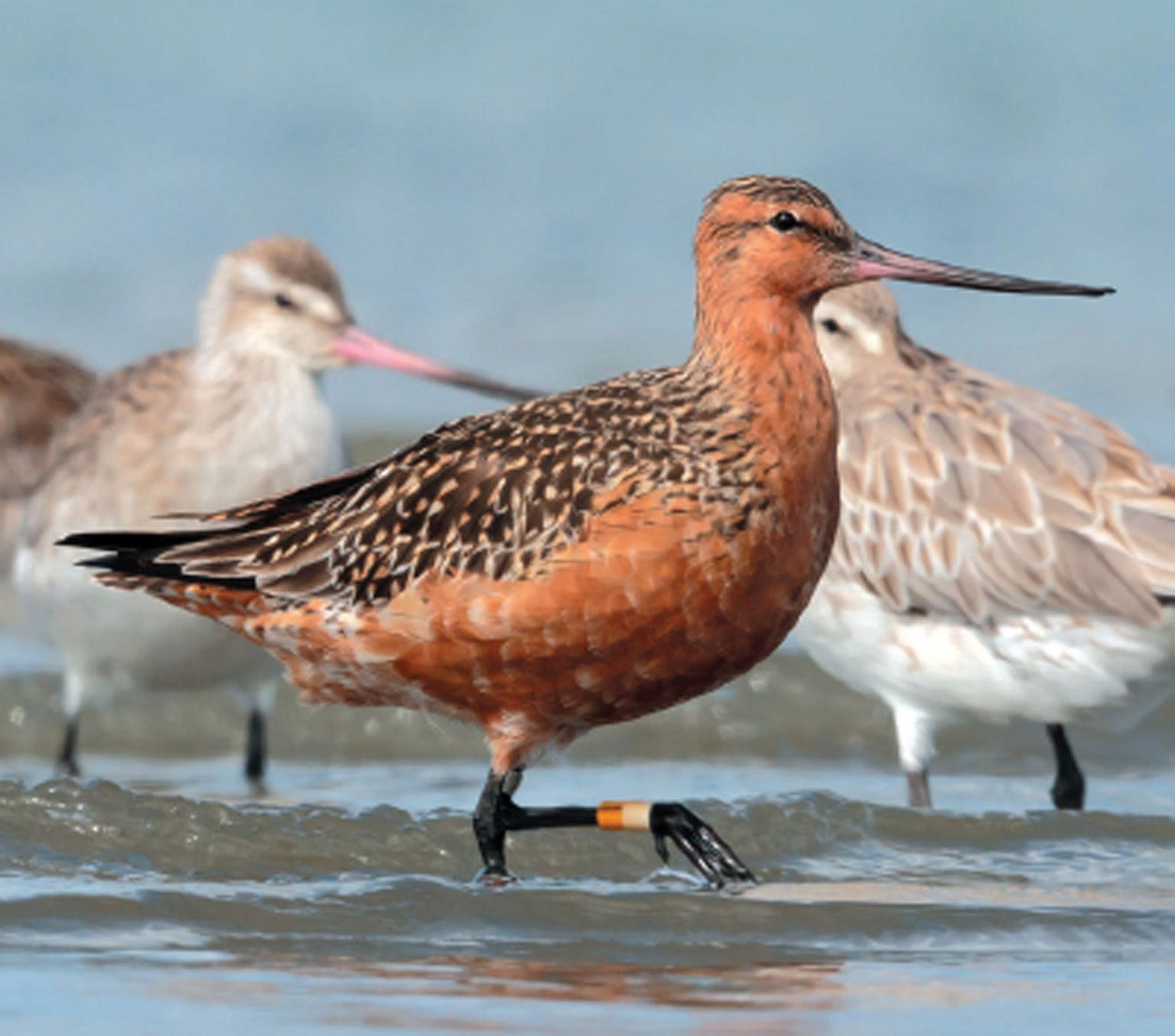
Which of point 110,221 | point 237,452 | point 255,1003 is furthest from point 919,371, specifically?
point 110,221

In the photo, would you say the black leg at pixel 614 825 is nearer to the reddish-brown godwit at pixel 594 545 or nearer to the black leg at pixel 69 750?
the reddish-brown godwit at pixel 594 545

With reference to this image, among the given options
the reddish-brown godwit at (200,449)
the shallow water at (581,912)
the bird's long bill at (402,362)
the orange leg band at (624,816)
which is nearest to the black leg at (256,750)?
the reddish-brown godwit at (200,449)

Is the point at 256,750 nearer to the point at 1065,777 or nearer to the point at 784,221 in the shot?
the point at 1065,777

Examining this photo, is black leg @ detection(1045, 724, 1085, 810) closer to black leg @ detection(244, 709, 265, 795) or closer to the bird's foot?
the bird's foot

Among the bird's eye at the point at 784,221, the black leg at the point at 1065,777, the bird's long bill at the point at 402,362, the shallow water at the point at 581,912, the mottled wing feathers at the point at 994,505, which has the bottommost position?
the shallow water at the point at 581,912

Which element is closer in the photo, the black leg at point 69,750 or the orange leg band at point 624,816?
the orange leg band at point 624,816

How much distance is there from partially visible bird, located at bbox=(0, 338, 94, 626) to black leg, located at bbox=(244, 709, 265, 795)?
168 cm

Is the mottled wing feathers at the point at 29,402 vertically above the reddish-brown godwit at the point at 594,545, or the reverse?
Answer: the mottled wing feathers at the point at 29,402

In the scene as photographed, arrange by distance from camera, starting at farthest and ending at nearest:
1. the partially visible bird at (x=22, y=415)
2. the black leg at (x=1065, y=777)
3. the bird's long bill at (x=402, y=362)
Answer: the partially visible bird at (x=22, y=415) → the bird's long bill at (x=402, y=362) → the black leg at (x=1065, y=777)

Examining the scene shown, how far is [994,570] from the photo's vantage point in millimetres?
8906

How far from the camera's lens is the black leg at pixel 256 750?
1014cm

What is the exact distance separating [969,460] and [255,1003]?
4470mm

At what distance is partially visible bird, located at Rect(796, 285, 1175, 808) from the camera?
873 centimetres

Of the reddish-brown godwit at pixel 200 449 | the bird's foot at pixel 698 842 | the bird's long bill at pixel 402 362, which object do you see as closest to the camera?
the bird's foot at pixel 698 842
